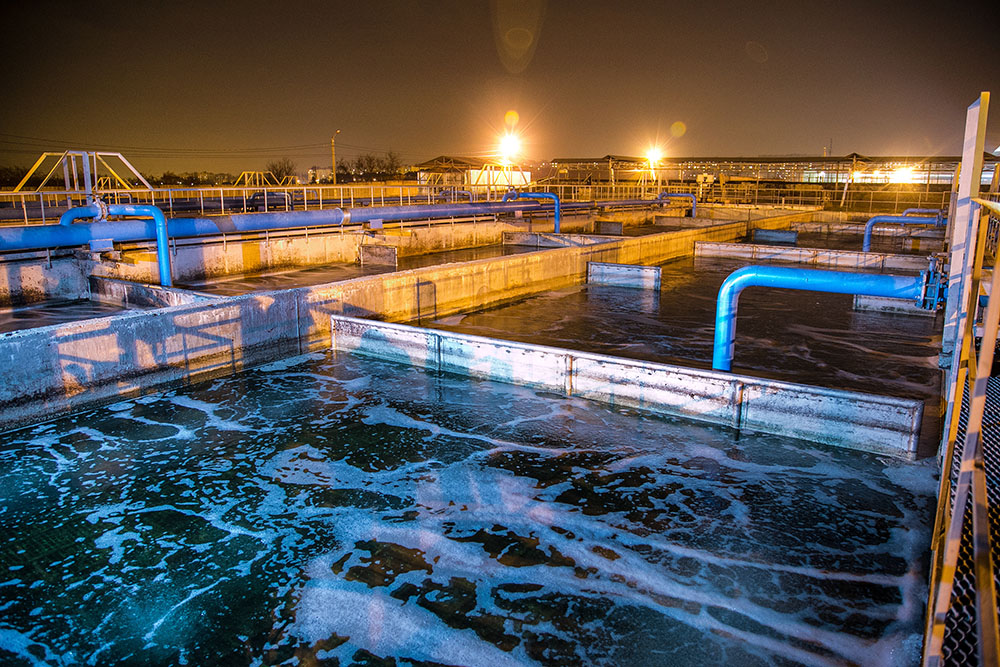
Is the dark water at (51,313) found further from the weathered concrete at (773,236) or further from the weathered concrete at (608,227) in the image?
the weathered concrete at (773,236)

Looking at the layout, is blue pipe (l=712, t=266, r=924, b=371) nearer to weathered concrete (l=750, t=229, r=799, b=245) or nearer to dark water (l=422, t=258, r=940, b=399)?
dark water (l=422, t=258, r=940, b=399)

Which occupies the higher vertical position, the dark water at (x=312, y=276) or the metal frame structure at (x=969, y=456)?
the metal frame structure at (x=969, y=456)

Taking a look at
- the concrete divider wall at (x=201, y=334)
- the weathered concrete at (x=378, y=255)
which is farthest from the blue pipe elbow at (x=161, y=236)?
the weathered concrete at (x=378, y=255)

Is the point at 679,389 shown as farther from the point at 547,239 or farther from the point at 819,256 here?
the point at 547,239

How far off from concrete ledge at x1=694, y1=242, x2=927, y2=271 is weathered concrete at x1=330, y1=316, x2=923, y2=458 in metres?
11.3

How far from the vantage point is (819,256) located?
675 inches

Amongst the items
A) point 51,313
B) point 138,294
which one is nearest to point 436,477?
point 138,294

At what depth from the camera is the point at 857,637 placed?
375 centimetres

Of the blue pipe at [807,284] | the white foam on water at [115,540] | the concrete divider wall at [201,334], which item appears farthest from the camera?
the concrete divider wall at [201,334]

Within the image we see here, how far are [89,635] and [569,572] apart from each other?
2818 mm

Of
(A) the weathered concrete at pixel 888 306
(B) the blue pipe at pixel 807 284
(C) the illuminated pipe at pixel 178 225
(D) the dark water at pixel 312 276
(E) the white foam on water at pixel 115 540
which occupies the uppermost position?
(C) the illuminated pipe at pixel 178 225

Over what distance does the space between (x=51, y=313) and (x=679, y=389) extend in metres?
9.56

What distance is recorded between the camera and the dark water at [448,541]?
371 centimetres

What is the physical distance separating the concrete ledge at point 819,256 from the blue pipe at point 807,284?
10.5m
